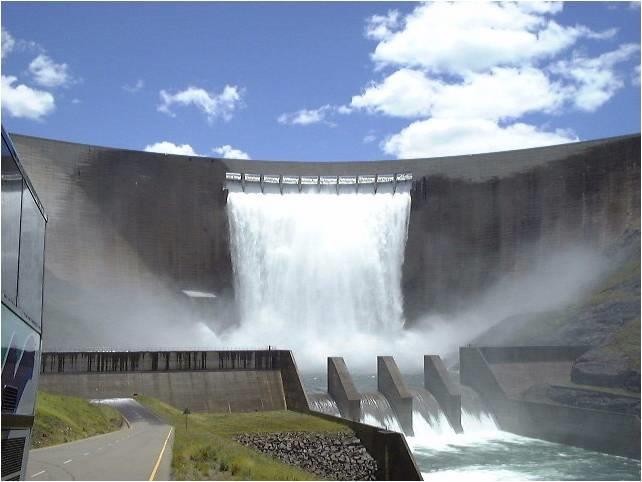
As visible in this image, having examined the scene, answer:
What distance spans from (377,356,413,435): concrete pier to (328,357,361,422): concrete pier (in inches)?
96.2

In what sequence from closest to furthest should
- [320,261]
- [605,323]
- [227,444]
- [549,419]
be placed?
[227,444] → [549,419] → [605,323] → [320,261]

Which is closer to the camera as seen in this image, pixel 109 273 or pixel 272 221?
pixel 109 273

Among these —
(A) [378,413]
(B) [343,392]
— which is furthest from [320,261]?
(B) [343,392]

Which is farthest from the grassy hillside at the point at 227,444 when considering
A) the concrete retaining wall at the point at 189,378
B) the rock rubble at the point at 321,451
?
the concrete retaining wall at the point at 189,378

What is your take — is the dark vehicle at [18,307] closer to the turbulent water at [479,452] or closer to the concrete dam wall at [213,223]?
the turbulent water at [479,452]

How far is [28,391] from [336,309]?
166 feet

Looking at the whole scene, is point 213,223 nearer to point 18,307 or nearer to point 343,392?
point 343,392

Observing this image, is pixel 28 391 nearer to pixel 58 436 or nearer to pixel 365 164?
pixel 58 436

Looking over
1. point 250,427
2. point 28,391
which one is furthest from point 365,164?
point 28,391

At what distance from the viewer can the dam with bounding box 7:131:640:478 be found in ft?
165

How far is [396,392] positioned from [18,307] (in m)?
30.0

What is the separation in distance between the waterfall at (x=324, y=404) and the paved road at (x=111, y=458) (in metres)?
12.6

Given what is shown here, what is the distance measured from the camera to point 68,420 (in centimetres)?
2239

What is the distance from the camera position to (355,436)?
78.7 feet
